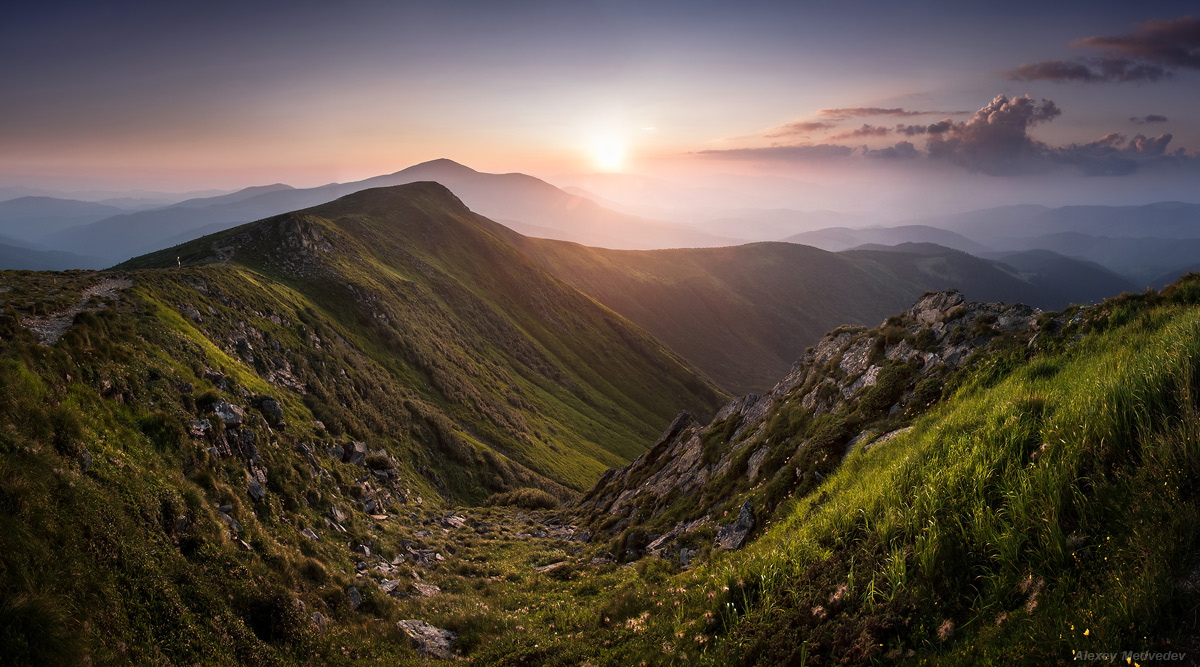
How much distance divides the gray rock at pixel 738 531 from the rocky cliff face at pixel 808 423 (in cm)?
5

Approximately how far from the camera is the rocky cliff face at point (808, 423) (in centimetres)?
1612

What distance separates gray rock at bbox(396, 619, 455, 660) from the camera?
13.4m

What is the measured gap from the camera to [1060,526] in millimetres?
6613

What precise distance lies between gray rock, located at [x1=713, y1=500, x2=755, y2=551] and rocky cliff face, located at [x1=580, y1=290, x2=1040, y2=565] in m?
0.05

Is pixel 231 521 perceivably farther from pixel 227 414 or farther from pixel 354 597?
pixel 227 414

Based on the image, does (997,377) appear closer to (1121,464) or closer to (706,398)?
(1121,464)

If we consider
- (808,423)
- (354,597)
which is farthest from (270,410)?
(808,423)

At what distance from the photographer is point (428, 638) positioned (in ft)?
46.3

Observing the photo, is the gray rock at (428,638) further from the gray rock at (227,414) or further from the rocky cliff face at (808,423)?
the gray rock at (227,414)

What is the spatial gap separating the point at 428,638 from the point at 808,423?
16.6m

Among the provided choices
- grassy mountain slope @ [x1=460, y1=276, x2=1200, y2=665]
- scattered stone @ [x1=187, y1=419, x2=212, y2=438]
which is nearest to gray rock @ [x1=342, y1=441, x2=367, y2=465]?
scattered stone @ [x1=187, y1=419, x2=212, y2=438]

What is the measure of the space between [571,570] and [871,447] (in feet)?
44.2

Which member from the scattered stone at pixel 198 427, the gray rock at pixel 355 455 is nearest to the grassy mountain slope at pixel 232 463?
the scattered stone at pixel 198 427

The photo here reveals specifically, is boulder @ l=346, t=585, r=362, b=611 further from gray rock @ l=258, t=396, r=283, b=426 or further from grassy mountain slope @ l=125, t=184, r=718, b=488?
grassy mountain slope @ l=125, t=184, r=718, b=488
